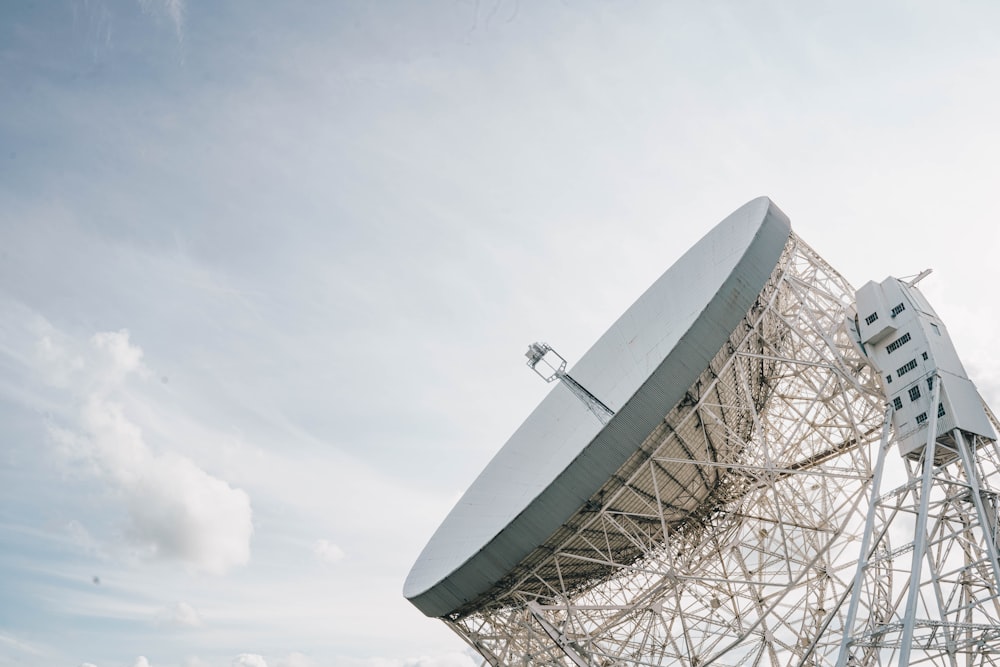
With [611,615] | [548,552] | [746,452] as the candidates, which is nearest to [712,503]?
[746,452]

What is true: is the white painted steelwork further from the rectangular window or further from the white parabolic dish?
the white parabolic dish

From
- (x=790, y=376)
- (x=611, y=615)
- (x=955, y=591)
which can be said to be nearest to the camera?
(x=955, y=591)

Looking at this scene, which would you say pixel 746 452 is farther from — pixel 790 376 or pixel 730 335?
pixel 730 335

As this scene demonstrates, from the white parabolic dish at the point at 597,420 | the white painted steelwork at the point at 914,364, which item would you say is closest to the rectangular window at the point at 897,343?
the white painted steelwork at the point at 914,364

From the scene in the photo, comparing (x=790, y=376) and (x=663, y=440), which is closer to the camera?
(x=663, y=440)

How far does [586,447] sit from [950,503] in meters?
7.50

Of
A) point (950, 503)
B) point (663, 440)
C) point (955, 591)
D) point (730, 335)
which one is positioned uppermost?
point (730, 335)

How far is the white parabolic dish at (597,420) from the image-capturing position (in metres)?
17.9

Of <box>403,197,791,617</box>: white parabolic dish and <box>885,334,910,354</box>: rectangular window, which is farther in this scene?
<box>885,334,910,354</box>: rectangular window

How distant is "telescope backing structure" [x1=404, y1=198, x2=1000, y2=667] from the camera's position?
1748 cm

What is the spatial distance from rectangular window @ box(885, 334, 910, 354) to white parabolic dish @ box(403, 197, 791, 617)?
135 inches

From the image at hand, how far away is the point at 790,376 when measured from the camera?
2086 centimetres

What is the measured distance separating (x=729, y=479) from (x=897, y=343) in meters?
5.76

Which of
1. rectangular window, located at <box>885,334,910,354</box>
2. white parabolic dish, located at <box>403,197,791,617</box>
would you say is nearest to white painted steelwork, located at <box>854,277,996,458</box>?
rectangular window, located at <box>885,334,910,354</box>
